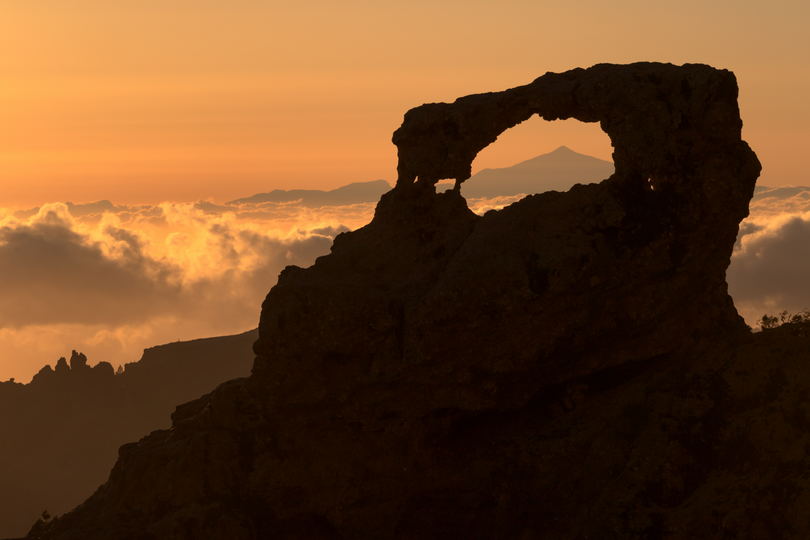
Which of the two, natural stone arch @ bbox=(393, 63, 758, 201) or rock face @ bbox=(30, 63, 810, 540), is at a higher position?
natural stone arch @ bbox=(393, 63, 758, 201)

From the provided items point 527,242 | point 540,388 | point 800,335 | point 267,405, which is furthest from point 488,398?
point 800,335

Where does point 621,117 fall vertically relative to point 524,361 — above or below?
above

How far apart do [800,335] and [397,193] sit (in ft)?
55.1

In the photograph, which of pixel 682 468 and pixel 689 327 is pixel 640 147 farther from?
pixel 682 468

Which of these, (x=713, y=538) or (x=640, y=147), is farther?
(x=640, y=147)

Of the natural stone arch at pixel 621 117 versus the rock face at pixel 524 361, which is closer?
the rock face at pixel 524 361

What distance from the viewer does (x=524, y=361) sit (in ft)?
132

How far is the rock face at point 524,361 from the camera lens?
39500mm

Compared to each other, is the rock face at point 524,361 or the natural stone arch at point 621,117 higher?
the natural stone arch at point 621,117

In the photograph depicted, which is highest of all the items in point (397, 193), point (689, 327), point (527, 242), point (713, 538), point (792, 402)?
point (397, 193)

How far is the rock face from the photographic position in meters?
39.5

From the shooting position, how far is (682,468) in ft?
123

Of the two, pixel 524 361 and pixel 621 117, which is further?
pixel 621 117

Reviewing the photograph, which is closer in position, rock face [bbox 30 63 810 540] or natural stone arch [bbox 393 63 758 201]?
rock face [bbox 30 63 810 540]
